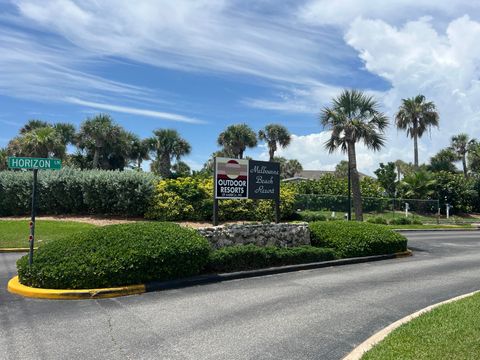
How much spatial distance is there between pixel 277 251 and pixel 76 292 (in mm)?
5175

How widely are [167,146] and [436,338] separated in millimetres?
45470

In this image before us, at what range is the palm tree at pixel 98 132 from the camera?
43.9 meters

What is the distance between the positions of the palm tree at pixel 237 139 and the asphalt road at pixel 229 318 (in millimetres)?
40613

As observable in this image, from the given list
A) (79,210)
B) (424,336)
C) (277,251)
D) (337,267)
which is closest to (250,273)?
(277,251)

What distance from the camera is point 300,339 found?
5.79 m

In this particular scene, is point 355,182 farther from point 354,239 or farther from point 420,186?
point 420,186

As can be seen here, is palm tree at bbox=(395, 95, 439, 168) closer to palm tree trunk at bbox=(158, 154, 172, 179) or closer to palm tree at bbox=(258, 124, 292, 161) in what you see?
palm tree at bbox=(258, 124, 292, 161)

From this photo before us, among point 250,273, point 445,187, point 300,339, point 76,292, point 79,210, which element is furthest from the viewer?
point 445,187

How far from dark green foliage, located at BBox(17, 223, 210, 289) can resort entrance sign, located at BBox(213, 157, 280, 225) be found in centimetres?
289

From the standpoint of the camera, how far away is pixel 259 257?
10711 millimetres

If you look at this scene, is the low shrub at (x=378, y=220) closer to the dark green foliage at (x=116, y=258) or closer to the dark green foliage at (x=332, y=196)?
→ the dark green foliage at (x=332, y=196)

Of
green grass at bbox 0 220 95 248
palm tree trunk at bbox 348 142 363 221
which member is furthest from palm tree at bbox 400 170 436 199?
green grass at bbox 0 220 95 248

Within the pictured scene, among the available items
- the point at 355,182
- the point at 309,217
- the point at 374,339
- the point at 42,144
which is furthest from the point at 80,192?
the point at 374,339

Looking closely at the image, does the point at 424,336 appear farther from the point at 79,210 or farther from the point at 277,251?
the point at 79,210
